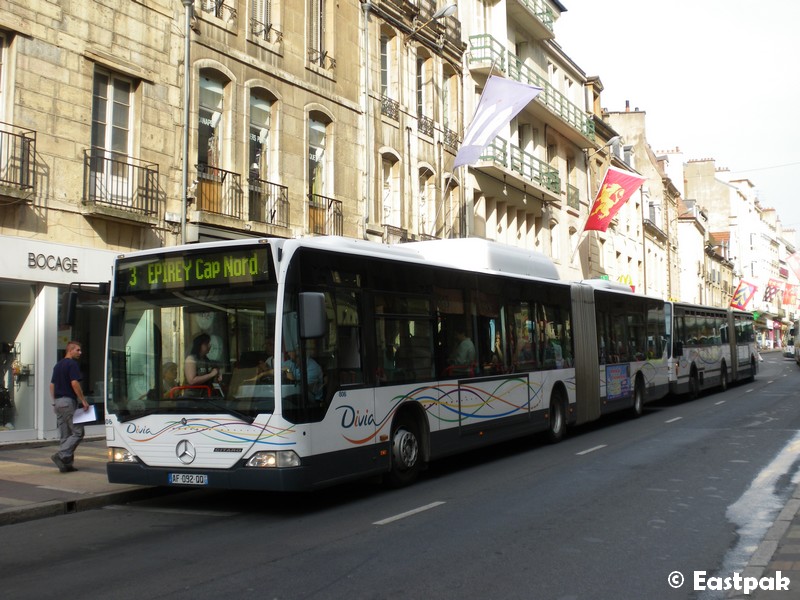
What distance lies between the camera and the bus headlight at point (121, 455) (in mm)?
9602

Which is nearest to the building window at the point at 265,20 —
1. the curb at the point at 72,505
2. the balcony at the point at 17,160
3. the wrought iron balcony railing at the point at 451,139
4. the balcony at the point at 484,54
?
the balcony at the point at 17,160

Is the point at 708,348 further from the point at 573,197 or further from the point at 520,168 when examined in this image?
the point at 573,197

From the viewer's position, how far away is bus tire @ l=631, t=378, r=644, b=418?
20.7 metres

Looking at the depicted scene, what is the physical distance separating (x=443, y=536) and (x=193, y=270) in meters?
3.86

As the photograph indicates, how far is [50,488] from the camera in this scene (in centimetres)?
1050

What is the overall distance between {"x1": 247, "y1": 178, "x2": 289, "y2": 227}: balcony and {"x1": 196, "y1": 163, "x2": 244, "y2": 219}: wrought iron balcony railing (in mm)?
507

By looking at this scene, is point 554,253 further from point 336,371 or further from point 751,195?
point 751,195

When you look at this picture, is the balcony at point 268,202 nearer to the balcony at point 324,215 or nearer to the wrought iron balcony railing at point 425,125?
the balcony at point 324,215

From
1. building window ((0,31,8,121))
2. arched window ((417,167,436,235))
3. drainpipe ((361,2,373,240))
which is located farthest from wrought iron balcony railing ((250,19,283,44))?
arched window ((417,167,436,235))

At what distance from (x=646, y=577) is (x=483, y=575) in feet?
3.80

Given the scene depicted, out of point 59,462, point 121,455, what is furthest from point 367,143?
point 121,455

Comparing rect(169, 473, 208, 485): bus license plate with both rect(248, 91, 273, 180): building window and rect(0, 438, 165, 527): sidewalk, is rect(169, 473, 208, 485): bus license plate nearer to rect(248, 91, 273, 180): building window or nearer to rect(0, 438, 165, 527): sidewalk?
rect(0, 438, 165, 527): sidewalk

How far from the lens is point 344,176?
22.9 meters

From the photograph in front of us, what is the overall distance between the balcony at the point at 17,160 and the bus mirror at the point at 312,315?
7305 mm
